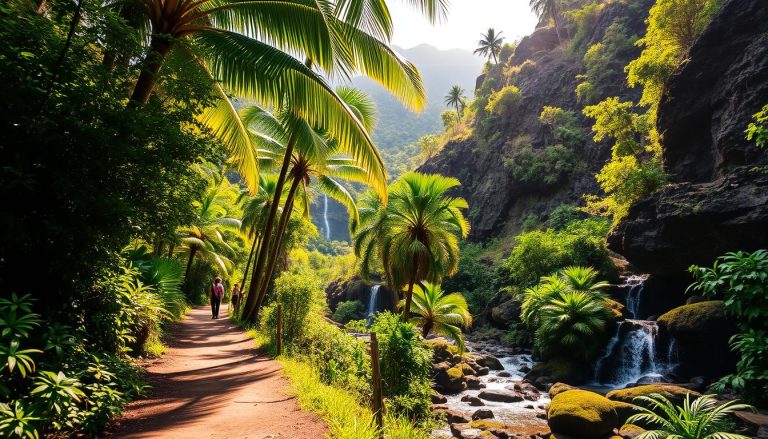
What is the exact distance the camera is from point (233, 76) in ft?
21.9

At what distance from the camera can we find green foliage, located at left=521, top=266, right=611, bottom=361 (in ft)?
51.7

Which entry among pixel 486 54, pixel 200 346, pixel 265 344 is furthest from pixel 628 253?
pixel 486 54

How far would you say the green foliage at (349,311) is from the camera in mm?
37969

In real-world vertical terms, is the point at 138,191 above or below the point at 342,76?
below

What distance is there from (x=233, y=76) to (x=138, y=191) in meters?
3.02

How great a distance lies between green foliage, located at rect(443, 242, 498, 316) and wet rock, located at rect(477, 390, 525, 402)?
18.3 m

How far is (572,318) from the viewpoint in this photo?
1630 cm

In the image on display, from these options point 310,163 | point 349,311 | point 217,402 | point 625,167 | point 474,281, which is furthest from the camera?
point 349,311

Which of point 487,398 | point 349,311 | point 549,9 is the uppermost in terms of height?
point 549,9

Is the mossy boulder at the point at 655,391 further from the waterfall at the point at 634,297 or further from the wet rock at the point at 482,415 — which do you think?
the waterfall at the point at 634,297

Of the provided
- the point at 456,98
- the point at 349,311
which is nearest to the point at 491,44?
the point at 456,98

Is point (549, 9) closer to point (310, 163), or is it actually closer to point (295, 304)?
point (310, 163)

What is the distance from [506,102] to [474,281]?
23.1 m

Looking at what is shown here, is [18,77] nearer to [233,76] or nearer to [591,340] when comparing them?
[233,76]
